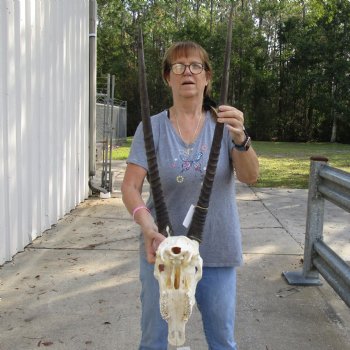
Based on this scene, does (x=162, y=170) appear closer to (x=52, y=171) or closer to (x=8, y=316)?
(x=8, y=316)

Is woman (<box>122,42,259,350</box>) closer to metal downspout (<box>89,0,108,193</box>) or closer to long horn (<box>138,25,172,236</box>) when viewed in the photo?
long horn (<box>138,25,172,236</box>)

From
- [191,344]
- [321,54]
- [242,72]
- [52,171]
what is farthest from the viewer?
[242,72]

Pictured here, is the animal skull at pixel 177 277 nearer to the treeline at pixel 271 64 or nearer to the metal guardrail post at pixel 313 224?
the metal guardrail post at pixel 313 224

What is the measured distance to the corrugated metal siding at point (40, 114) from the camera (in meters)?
5.18

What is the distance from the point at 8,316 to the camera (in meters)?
3.94

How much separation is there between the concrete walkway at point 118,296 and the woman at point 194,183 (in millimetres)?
1190

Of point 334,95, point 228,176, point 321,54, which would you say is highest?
point 321,54

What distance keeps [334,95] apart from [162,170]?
111 ft

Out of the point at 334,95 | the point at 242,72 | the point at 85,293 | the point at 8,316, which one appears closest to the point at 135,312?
the point at 85,293

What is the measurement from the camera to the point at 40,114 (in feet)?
20.5

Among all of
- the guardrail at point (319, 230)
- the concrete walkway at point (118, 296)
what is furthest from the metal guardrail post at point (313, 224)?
the concrete walkway at point (118, 296)

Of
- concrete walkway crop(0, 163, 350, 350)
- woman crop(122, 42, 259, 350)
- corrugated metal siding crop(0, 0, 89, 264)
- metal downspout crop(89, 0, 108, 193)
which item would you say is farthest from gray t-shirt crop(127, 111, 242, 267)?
metal downspout crop(89, 0, 108, 193)

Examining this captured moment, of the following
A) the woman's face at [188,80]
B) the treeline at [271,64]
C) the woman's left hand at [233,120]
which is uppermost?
the treeline at [271,64]

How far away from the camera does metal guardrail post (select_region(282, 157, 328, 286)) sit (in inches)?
186
